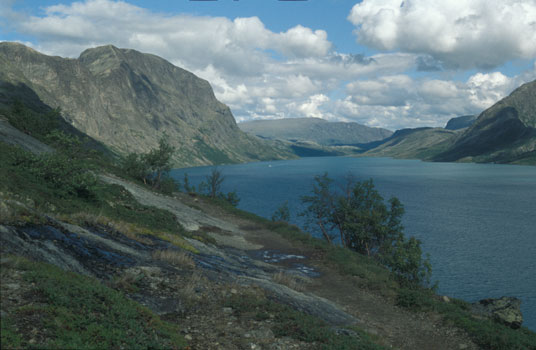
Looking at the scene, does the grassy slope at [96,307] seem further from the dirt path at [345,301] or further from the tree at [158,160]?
the tree at [158,160]

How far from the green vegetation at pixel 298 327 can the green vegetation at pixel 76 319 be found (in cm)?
411

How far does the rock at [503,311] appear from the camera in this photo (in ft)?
79.3

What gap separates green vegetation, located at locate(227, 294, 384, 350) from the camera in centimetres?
1313

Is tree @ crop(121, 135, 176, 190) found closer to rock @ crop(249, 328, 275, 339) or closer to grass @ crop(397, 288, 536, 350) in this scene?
grass @ crop(397, 288, 536, 350)

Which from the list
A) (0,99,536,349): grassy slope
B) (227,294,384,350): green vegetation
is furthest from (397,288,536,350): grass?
(227,294,384,350): green vegetation

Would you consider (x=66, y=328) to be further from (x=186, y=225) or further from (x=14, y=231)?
(x=186, y=225)

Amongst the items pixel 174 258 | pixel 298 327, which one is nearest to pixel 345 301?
pixel 298 327

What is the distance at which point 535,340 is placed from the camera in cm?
1994

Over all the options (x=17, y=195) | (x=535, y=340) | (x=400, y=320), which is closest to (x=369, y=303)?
(x=400, y=320)

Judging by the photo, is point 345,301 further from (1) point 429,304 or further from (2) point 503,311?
(2) point 503,311

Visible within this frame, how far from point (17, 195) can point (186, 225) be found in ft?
78.1

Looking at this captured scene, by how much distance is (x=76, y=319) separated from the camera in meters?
9.65

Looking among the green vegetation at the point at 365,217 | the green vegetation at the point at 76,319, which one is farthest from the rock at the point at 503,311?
the green vegetation at the point at 76,319

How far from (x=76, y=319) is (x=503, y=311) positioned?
27.7 m
